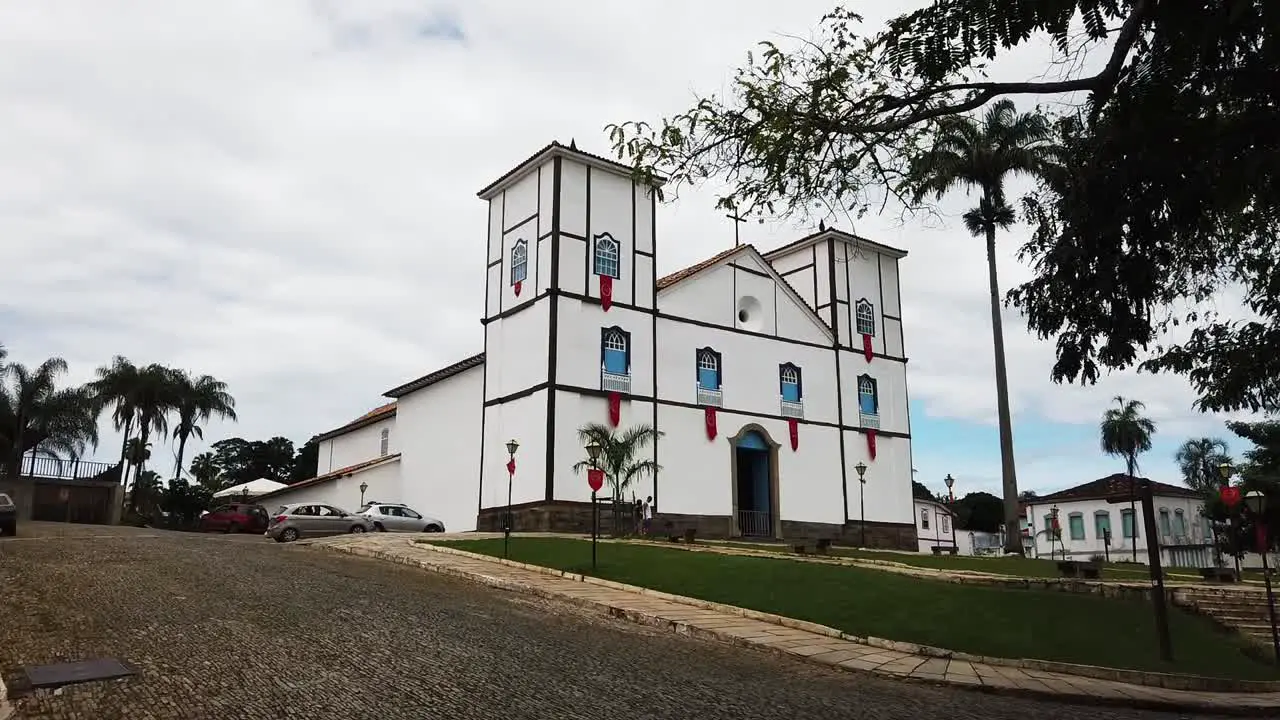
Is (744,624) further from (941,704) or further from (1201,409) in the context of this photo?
(1201,409)

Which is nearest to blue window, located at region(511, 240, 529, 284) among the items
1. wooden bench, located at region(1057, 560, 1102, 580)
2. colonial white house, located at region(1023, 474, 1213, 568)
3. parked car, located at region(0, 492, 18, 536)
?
parked car, located at region(0, 492, 18, 536)

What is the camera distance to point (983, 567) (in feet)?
72.2

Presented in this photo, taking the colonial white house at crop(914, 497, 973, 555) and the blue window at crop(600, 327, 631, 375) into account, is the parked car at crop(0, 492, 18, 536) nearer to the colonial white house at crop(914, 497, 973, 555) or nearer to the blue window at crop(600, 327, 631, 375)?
the blue window at crop(600, 327, 631, 375)

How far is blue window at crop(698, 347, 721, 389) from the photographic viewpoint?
33594 millimetres

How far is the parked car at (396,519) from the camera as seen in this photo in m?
31.1

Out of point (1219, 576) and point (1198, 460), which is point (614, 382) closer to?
point (1219, 576)

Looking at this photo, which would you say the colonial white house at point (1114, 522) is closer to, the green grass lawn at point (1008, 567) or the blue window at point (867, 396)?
the blue window at point (867, 396)

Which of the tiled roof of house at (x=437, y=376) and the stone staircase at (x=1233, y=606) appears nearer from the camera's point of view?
the stone staircase at (x=1233, y=606)

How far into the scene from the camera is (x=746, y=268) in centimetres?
3600

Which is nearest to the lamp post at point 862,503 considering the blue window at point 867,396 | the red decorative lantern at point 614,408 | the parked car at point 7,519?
the blue window at point 867,396

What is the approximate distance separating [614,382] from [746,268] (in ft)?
27.3

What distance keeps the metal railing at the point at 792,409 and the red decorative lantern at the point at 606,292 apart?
8637mm

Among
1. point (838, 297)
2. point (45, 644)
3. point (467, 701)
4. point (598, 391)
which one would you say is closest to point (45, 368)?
point (598, 391)

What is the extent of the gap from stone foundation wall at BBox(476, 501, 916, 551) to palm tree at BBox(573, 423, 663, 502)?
1.04m
